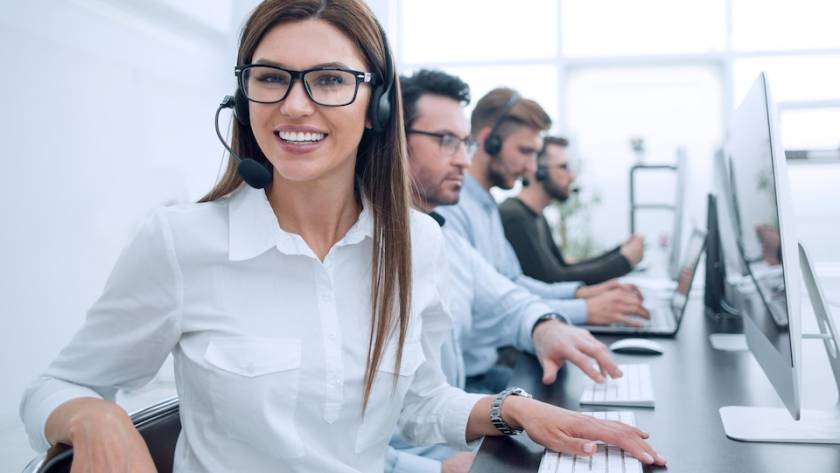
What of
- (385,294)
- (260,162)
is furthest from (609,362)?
(260,162)

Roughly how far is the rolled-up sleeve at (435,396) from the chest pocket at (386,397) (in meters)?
0.05

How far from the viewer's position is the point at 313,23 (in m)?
1.12

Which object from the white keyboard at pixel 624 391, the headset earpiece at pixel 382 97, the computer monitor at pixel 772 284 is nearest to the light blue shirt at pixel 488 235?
the white keyboard at pixel 624 391

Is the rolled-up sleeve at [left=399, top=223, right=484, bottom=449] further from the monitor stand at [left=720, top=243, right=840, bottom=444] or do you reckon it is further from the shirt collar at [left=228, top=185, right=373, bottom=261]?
the monitor stand at [left=720, top=243, right=840, bottom=444]

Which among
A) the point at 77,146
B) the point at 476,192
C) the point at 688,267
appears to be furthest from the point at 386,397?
the point at 77,146

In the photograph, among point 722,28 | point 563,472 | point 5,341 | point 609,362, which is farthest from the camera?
point 722,28

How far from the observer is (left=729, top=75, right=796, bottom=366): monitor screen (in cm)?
102

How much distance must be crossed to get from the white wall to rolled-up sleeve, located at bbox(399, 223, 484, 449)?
149cm

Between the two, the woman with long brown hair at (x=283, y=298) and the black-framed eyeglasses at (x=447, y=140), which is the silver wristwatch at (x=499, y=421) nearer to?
the woman with long brown hair at (x=283, y=298)

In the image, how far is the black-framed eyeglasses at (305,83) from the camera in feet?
3.63

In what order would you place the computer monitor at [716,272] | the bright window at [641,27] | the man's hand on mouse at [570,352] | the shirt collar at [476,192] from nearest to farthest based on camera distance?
1. the man's hand on mouse at [570,352]
2. the computer monitor at [716,272]
3. the shirt collar at [476,192]
4. the bright window at [641,27]

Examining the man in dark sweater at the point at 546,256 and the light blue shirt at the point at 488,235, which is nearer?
the light blue shirt at the point at 488,235

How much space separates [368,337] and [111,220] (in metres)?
2.81

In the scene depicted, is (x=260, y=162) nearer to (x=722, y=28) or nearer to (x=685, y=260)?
(x=685, y=260)
